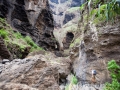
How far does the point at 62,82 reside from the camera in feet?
35.3

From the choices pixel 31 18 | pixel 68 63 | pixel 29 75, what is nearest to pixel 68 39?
pixel 31 18

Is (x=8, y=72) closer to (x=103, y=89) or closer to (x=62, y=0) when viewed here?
(x=103, y=89)

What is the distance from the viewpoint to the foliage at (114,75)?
6368 mm

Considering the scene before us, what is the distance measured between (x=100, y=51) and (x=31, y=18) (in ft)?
61.1

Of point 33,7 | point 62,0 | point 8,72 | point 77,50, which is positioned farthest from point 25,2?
point 62,0

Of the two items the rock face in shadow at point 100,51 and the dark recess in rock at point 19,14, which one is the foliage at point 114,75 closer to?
the rock face in shadow at point 100,51

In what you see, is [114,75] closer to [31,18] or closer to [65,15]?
[31,18]

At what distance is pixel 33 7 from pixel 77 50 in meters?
15.7

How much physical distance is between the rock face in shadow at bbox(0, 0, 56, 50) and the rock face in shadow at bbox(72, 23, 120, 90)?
1426 cm

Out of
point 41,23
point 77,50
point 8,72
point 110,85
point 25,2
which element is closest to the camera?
point 8,72

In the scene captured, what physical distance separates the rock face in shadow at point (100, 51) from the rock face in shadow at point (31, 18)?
561 inches

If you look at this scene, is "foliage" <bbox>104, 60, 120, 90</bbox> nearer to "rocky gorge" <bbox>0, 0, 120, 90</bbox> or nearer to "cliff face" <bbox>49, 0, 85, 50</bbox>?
"rocky gorge" <bbox>0, 0, 120, 90</bbox>

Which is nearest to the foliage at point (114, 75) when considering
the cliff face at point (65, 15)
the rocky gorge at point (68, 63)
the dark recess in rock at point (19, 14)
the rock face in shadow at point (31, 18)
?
the rocky gorge at point (68, 63)

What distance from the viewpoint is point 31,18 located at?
24703 mm
